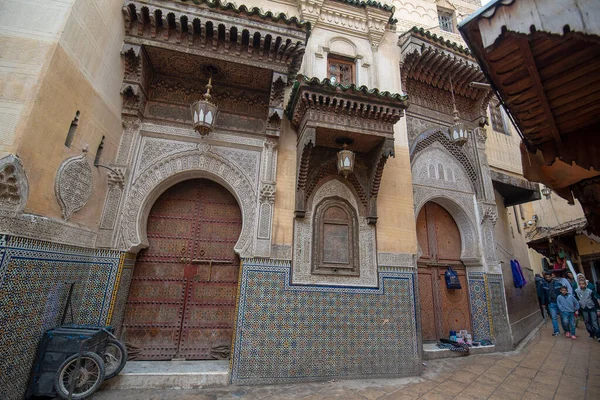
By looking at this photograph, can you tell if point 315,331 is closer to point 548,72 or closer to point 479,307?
point 479,307

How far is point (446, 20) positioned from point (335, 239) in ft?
24.6

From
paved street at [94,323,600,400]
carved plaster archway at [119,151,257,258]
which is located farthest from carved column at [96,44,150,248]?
paved street at [94,323,600,400]

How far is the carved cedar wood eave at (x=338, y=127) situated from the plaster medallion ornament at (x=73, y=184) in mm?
3081

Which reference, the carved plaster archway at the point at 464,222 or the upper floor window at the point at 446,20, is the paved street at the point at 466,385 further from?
the upper floor window at the point at 446,20

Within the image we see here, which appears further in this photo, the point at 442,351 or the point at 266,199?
the point at 442,351

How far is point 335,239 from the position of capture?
16.9 ft

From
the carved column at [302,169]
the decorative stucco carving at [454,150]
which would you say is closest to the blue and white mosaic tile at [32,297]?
the carved column at [302,169]

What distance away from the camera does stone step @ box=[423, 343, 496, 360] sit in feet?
17.5

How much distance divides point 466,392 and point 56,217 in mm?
5761

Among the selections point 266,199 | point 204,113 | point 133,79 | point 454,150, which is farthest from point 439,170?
point 133,79

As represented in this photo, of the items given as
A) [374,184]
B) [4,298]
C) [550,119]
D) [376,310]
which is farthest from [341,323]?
[4,298]

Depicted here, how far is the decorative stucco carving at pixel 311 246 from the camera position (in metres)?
4.75

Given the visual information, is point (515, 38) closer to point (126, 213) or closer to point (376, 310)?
point (376, 310)

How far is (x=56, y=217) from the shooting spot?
336 cm
